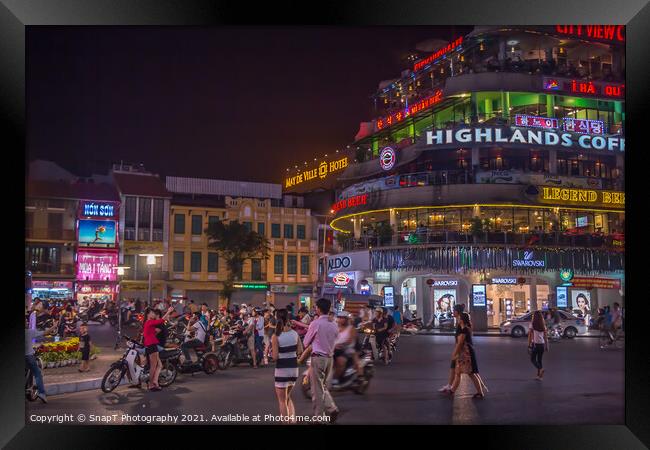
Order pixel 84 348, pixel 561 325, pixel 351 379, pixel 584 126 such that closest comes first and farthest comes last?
1. pixel 351 379
2. pixel 84 348
3. pixel 561 325
4. pixel 584 126

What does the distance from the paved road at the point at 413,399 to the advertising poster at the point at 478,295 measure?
819 centimetres

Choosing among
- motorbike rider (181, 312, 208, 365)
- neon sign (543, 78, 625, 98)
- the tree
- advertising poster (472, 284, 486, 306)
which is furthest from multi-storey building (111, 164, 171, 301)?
neon sign (543, 78, 625, 98)

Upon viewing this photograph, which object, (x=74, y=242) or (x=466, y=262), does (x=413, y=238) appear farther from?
(x=74, y=242)

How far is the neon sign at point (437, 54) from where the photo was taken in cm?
3379

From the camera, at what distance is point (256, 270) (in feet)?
70.1

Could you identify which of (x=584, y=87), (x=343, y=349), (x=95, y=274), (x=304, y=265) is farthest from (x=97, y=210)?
(x=584, y=87)

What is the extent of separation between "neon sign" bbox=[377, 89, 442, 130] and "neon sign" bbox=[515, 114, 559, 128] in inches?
174

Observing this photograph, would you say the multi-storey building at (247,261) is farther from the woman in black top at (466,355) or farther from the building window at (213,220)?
the woman in black top at (466,355)

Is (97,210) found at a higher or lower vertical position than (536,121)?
lower

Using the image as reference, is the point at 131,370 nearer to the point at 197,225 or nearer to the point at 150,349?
the point at 150,349

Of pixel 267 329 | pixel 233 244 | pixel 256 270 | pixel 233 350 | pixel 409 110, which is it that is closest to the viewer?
pixel 233 350

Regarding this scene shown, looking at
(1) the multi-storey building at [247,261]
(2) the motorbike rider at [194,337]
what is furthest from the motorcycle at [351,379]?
(1) the multi-storey building at [247,261]

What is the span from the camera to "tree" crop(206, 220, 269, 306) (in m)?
19.6
